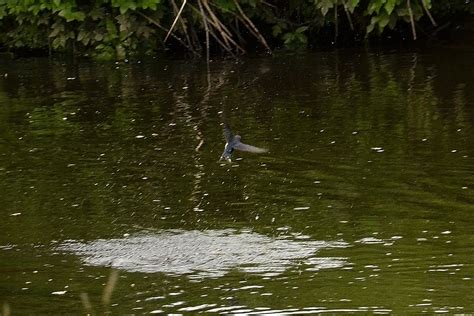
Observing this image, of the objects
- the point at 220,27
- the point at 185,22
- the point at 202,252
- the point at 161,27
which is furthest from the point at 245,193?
the point at 185,22

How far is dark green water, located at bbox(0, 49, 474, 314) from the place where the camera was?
264 inches

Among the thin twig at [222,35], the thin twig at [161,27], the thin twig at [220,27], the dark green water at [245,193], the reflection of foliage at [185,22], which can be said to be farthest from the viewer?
the thin twig at [161,27]

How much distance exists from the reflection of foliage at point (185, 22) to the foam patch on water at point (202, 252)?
7.64 metres

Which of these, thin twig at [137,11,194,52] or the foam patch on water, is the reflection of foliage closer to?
thin twig at [137,11,194,52]

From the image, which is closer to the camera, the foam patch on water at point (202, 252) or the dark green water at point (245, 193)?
the dark green water at point (245, 193)

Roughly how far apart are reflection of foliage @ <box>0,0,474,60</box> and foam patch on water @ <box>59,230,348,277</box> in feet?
25.1

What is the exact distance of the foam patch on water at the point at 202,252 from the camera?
23.4 ft

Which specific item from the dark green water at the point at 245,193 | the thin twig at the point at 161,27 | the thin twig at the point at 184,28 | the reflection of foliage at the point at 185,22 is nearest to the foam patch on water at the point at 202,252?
the dark green water at the point at 245,193

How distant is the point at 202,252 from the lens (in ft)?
24.7

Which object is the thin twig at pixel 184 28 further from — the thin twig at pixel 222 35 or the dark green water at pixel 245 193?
the dark green water at pixel 245 193

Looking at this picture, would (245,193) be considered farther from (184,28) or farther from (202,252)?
(184,28)

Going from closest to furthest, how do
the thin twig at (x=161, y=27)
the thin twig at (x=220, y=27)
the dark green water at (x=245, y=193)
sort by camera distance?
the dark green water at (x=245, y=193) → the thin twig at (x=220, y=27) → the thin twig at (x=161, y=27)

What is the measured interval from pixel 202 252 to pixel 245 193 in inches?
58.7

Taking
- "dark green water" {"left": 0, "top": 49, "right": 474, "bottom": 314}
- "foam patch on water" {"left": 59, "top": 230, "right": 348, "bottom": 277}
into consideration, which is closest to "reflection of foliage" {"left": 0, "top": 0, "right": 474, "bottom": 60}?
"dark green water" {"left": 0, "top": 49, "right": 474, "bottom": 314}
